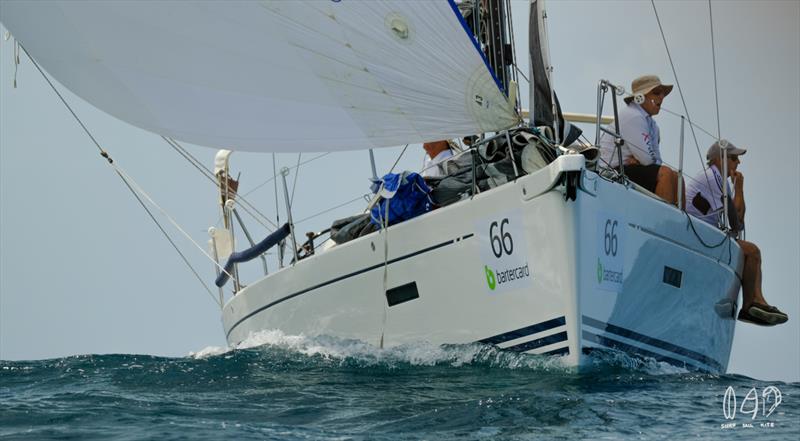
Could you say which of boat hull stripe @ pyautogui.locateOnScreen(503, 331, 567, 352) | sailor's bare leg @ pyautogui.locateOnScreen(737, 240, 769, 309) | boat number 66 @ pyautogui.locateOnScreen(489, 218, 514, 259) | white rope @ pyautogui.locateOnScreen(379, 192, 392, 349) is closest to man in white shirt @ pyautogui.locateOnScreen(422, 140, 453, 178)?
white rope @ pyautogui.locateOnScreen(379, 192, 392, 349)

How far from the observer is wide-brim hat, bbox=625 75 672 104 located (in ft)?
31.1

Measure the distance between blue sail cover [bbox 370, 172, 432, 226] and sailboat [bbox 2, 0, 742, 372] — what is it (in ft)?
0.54

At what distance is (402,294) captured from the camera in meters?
8.48

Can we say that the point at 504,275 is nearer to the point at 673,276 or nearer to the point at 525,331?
the point at 525,331

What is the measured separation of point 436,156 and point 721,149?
2.28m

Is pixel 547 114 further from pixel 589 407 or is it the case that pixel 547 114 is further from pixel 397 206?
pixel 589 407

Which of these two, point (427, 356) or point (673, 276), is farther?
point (673, 276)

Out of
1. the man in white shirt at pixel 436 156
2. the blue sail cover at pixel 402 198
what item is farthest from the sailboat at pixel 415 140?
the man in white shirt at pixel 436 156

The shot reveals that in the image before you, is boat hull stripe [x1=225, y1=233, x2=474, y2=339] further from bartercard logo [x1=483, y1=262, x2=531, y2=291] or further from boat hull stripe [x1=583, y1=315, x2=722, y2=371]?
boat hull stripe [x1=583, y1=315, x2=722, y2=371]

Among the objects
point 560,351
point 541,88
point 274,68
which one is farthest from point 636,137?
point 274,68

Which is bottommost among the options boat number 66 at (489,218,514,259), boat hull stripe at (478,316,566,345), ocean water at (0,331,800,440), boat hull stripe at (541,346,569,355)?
ocean water at (0,331,800,440)

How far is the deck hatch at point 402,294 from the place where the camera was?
8.41 m

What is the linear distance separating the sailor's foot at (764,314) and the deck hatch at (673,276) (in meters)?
1.75

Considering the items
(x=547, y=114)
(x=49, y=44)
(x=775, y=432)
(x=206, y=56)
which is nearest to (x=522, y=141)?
(x=547, y=114)
